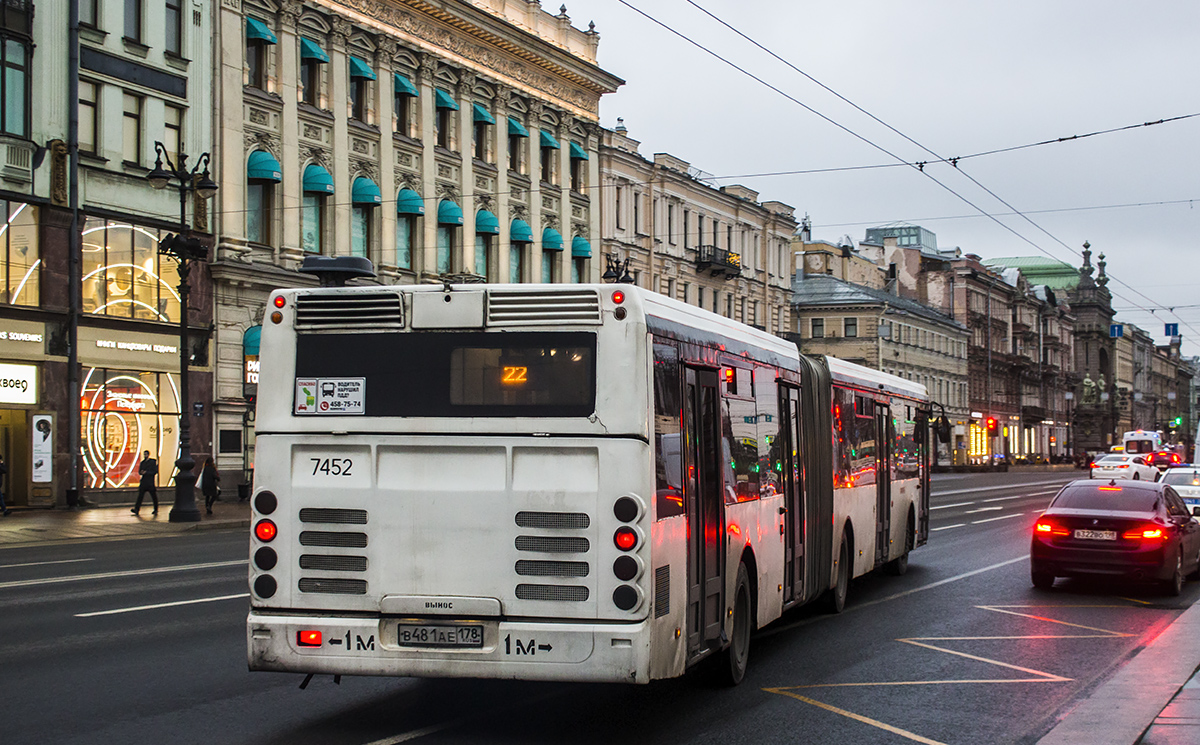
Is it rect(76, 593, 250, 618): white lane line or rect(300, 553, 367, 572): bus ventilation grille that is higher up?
rect(300, 553, 367, 572): bus ventilation grille

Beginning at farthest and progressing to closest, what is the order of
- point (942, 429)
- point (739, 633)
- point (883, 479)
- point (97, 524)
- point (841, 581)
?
point (97, 524) → point (942, 429) → point (883, 479) → point (841, 581) → point (739, 633)

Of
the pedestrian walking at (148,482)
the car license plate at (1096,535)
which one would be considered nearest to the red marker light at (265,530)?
the car license plate at (1096,535)

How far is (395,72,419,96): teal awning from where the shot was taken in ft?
147

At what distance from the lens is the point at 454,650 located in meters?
7.62

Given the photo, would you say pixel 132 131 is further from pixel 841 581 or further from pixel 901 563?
pixel 841 581

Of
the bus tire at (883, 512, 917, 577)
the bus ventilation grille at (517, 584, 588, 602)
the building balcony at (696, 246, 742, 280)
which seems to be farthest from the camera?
the building balcony at (696, 246, 742, 280)

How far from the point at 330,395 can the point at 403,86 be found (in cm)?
3846

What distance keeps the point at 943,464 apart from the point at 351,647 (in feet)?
282

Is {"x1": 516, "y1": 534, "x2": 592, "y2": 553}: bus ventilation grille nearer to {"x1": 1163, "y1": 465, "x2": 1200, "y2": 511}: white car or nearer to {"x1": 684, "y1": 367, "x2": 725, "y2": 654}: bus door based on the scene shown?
{"x1": 684, "y1": 367, "x2": 725, "y2": 654}: bus door

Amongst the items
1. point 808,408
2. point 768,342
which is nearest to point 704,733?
point 768,342

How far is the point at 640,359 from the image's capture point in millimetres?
7770

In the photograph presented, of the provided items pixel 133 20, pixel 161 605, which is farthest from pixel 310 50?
pixel 161 605

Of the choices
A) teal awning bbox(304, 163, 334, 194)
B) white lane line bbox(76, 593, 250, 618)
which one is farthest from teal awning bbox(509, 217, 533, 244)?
white lane line bbox(76, 593, 250, 618)

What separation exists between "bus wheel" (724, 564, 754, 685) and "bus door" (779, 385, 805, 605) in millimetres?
1648
